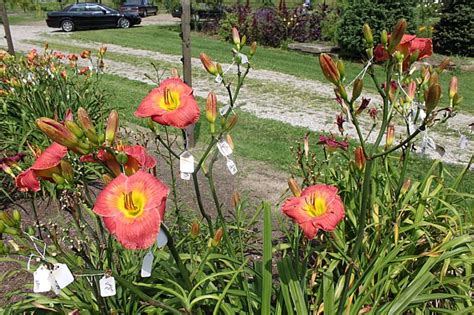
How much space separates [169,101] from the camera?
1.49m

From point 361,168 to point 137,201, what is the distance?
1.08 meters

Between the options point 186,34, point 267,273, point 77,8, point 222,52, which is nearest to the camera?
point 267,273

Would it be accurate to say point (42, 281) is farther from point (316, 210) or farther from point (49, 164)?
point (316, 210)

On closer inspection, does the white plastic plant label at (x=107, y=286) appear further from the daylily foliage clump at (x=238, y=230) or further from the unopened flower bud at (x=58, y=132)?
the unopened flower bud at (x=58, y=132)

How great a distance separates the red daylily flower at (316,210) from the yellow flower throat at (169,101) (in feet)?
1.65

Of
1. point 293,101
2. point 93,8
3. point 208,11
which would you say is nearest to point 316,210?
point 293,101

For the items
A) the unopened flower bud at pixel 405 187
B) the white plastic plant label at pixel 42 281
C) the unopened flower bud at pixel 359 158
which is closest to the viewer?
the white plastic plant label at pixel 42 281

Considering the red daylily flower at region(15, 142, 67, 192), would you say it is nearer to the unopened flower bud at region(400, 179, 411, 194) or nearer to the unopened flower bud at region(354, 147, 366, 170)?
the unopened flower bud at region(354, 147, 366, 170)

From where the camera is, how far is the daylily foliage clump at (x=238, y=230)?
1291mm

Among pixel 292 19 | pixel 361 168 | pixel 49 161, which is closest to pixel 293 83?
pixel 292 19

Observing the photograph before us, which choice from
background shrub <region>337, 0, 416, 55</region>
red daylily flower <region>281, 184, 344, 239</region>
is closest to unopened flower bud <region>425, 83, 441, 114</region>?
red daylily flower <region>281, 184, 344, 239</region>

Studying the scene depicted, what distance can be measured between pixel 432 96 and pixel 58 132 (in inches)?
42.1

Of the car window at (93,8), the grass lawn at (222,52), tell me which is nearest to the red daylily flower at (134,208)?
the grass lawn at (222,52)

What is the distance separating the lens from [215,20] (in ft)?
55.4
